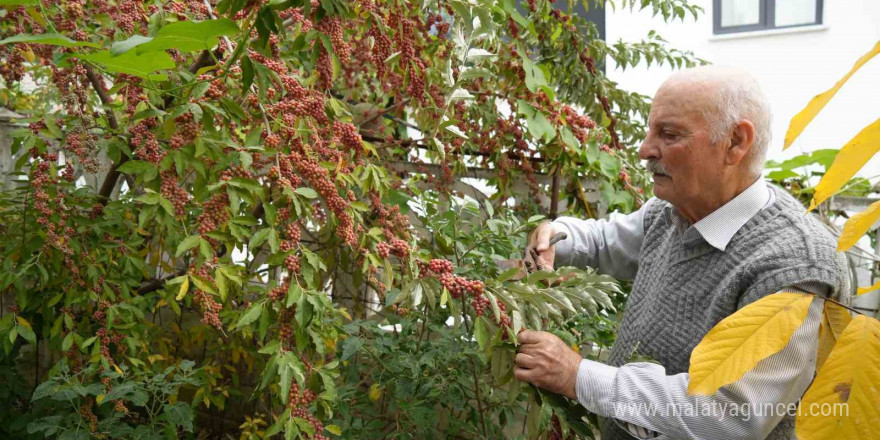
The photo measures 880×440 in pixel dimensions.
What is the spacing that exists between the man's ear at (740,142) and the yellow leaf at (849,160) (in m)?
1.28

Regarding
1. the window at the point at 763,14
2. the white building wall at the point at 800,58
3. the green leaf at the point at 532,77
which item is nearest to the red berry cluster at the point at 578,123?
the green leaf at the point at 532,77

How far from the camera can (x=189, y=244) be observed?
147 cm

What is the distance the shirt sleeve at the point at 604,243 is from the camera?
7.06 feet

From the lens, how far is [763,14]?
7953mm

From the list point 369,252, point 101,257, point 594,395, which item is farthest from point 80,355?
point 594,395

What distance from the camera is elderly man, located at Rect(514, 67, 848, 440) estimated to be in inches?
55.9


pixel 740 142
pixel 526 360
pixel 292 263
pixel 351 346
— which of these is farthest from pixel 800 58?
pixel 292 263

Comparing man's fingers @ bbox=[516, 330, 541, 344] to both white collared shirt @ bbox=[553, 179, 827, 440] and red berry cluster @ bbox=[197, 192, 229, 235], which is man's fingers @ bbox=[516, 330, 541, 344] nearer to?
white collared shirt @ bbox=[553, 179, 827, 440]

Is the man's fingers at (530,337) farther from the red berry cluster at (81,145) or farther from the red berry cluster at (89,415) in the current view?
the red berry cluster at (89,415)

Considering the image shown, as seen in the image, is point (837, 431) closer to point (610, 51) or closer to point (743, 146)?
point (743, 146)

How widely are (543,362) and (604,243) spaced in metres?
0.80

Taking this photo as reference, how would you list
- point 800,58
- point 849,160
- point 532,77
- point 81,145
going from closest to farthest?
point 849,160, point 81,145, point 532,77, point 800,58

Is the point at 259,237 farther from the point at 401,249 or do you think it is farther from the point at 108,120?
the point at 108,120

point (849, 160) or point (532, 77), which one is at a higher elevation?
point (849, 160)
